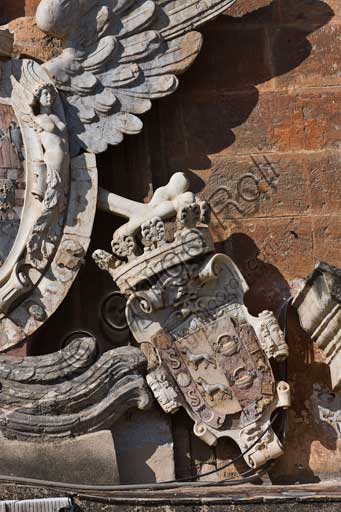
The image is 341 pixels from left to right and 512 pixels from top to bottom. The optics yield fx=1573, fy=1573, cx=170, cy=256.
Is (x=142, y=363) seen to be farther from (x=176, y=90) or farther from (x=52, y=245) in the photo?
(x=176, y=90)

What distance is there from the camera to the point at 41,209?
10164 millimetres

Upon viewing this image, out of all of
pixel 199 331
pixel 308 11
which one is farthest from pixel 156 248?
pixel 308 11

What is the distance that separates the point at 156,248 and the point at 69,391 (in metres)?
1.07

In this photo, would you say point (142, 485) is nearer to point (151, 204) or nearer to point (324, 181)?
point (151, 204)

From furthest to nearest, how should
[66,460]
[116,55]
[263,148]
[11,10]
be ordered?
1. [11,10]
2. [263,148]
3. [116,55]
4. [66,460]

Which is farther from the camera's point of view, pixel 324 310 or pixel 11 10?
pixel 11 10

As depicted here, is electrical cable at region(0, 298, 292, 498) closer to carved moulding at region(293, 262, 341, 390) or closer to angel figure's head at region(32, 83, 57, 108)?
carved moulding at region(293, 262, 341, 390)

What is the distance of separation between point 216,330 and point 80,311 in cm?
95

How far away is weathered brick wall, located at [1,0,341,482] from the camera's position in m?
10.5

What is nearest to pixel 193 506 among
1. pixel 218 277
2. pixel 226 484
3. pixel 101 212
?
pixel 226 484

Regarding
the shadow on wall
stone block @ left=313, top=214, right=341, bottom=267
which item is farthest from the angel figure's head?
stone block @ left=313, top=214, right=341, bottom=267

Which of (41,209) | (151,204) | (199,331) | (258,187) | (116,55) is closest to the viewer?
(199,331)

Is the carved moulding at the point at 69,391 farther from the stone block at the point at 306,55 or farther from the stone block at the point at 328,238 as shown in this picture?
the stone block at the point at 306,55

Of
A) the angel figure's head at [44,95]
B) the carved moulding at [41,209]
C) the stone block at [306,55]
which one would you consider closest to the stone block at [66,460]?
the carved moulding at [41,209]
